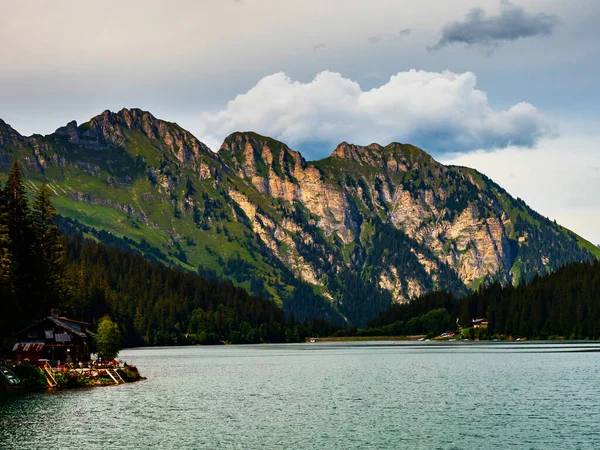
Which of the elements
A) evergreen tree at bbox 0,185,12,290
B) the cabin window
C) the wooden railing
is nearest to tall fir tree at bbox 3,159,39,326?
evergreen tree at bbox 0,185,12,290

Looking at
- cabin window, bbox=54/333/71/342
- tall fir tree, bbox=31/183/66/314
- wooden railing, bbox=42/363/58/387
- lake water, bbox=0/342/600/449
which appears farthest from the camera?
tall fir tree, bbox=31/183/66/314

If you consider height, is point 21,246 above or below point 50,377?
above

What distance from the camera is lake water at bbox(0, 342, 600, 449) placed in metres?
63.3

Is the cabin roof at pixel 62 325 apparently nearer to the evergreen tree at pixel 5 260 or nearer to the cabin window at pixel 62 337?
the cabin window at pixel 62 337

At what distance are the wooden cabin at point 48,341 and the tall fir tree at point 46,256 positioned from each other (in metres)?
7.91

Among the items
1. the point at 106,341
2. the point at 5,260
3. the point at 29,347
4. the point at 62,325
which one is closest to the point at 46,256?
the point at 106,341

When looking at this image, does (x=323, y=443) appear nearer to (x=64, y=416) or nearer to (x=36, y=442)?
(x=36, y=442)

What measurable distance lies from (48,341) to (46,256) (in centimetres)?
2598

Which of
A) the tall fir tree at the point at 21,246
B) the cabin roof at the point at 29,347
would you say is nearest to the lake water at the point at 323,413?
the cabin roof at the point at 29,347

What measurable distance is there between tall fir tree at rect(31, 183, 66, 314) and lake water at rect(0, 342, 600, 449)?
1150 inches

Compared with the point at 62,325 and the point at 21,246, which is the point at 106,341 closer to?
the point at 62,325

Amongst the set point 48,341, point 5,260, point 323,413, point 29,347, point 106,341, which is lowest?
point 323,413

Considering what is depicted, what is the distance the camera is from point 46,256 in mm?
145125

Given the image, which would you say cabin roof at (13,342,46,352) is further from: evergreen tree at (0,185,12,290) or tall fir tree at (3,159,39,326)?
evergreen tree at (0,185,12,290)
